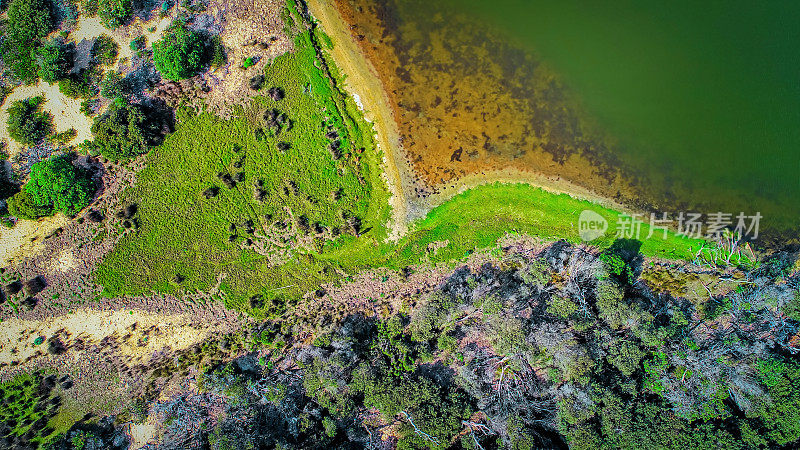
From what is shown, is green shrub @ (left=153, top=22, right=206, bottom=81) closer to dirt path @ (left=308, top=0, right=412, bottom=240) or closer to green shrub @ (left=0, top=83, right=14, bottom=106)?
dirt path @ (left=308, top=0, right=412, bottom=240)

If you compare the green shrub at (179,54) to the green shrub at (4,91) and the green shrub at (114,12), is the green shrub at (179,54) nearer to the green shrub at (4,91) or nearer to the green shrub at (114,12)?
the green shrub at (114,12)

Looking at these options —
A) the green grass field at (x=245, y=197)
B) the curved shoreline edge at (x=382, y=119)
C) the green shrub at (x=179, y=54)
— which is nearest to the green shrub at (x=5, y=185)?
the green grass field at (x=245, y=197)

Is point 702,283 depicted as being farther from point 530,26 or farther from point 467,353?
point 530,26

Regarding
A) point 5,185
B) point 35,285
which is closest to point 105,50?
point 5,185

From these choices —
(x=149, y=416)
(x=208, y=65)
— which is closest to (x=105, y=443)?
(x=149, y=416)

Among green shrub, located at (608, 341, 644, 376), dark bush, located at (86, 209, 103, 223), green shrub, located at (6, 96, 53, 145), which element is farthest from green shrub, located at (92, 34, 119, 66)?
green shrub, located at (608, 341, 644, 376)

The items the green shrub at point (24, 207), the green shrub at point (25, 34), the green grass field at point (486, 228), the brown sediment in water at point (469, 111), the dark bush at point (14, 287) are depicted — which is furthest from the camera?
the brown sediment in water at point (469, 111)
